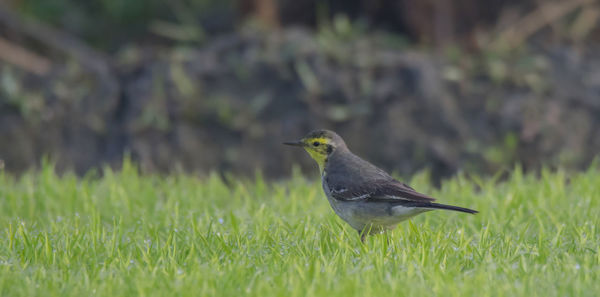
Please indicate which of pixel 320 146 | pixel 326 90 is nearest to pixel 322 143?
pixel 320 146

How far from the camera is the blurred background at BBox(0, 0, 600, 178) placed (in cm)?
1196

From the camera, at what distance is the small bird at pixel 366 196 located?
6.25 meters

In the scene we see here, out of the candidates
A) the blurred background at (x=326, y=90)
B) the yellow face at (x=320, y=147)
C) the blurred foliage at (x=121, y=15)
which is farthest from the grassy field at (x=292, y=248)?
the blurred foliage at (x=121, y=15)

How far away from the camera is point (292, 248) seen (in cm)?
605

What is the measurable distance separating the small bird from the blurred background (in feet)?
15.9

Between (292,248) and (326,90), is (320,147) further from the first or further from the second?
(326,90)

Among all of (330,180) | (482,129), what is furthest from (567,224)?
(482,129)

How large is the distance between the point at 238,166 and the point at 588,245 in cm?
679

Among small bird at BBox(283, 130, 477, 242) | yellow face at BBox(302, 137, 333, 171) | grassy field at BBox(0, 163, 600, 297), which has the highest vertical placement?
yellow face at BBox(302, 137, 333, 171)

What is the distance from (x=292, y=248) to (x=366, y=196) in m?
0.80

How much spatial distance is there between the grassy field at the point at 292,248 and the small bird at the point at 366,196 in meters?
0.16

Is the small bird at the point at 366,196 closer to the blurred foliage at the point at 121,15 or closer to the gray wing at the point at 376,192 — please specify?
the gray wing at the point at 376,192

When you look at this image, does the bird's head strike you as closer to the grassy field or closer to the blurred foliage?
the grassy field

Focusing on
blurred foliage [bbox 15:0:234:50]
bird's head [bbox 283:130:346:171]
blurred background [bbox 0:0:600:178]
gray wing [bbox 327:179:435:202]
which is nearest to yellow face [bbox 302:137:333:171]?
bird's head [bbox 283:130:346:171]
